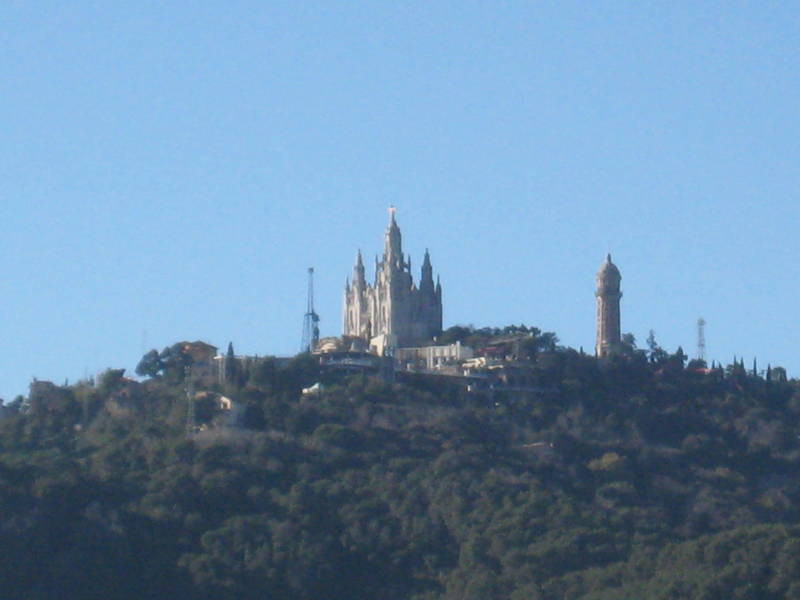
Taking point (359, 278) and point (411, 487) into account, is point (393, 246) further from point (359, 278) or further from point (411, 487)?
point (411, 487)

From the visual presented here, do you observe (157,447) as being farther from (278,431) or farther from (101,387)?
(101,387)

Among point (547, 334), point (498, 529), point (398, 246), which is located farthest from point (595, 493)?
point (398, 246)

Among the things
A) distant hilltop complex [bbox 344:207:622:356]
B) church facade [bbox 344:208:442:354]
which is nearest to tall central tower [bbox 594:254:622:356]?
distant hilltop complex [bbox 344:207:622:356]

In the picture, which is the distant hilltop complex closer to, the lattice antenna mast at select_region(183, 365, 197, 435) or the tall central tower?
the tall central tower

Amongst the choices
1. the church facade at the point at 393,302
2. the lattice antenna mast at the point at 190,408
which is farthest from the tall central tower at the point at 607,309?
the lattice antenna mast at the point at 190,408

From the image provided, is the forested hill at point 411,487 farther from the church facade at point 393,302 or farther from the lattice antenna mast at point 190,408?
the church facade at point 393,302

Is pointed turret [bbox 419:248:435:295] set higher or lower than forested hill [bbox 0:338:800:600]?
higher
